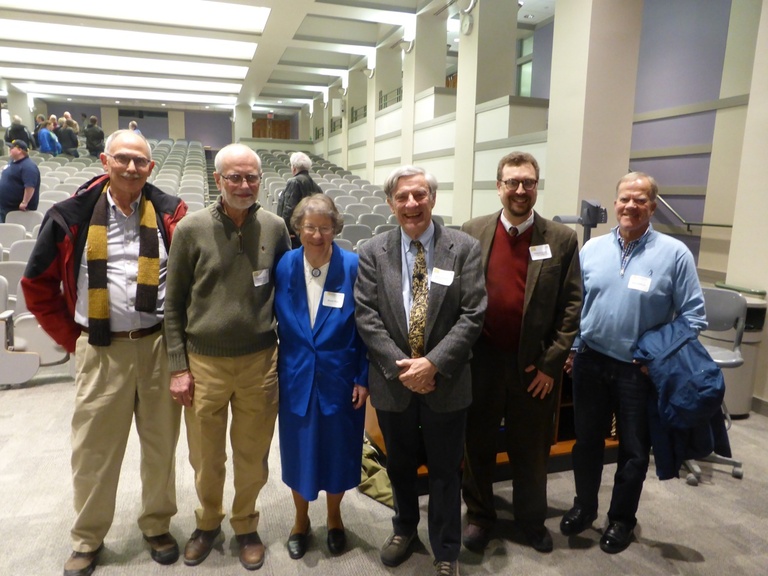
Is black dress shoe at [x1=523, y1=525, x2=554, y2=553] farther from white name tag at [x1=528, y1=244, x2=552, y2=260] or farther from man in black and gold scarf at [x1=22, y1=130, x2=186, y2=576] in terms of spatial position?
man in black and gold scarf at [x1=22, y1=130, x2=186, y2=576]

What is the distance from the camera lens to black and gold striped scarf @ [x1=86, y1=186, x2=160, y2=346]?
1696mm

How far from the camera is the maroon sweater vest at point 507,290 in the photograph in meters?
1.86

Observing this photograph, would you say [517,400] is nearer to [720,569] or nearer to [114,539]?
[720,569]

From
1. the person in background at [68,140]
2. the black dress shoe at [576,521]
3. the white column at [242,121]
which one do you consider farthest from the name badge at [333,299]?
the white column at [242,121]

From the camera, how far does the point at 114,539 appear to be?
2012 mm

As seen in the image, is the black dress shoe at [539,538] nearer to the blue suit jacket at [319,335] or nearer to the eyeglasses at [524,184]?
the blue suit jacket at [319,335]

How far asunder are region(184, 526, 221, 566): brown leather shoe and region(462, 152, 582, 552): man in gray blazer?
0.97 metres

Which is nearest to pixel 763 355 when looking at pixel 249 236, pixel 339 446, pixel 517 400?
pixel 517 400

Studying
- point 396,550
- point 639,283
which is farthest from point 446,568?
point 639,283

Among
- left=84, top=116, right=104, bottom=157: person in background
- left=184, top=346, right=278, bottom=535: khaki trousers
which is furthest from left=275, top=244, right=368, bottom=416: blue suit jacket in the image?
left=84, top=116, right=104, bottom=157: person in background

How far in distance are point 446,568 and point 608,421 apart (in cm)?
84

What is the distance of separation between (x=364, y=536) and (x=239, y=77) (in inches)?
511

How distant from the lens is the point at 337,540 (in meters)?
1.98

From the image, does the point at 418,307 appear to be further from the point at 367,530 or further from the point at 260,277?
the point at 367,530
